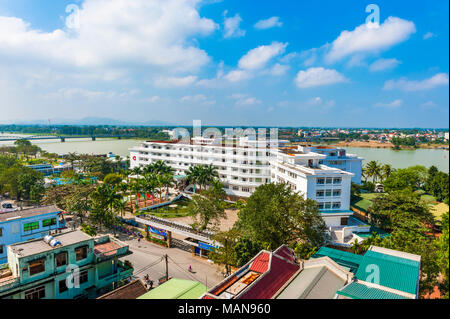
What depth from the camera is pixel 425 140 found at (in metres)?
80.7

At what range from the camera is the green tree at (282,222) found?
47.0ft

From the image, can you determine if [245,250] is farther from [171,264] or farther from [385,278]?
[385,278]

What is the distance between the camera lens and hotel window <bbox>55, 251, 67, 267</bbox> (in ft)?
34.4

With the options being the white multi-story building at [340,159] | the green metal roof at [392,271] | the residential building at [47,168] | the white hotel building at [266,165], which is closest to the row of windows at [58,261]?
the green metal roof at [392,271]

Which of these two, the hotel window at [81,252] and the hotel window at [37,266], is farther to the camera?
the hotel window at [81,252]

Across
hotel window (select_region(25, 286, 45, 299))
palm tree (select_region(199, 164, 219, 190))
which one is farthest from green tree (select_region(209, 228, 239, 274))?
palm tree (select_region(199, 164, 219, 190))

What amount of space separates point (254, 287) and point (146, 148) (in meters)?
35.4

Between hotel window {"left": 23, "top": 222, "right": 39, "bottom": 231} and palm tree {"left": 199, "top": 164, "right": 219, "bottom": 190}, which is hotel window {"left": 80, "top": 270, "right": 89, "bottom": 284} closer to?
hotel window {"left": 23, "top": 222, "right": 39, "bottom": 231}

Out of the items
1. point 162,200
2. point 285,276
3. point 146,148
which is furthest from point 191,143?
point 285,276

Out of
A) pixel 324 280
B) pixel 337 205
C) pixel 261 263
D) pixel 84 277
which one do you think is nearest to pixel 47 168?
pixel 84 277

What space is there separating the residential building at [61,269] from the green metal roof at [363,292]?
9508 mm

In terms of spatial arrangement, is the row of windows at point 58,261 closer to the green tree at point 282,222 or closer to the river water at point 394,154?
the green tree at point 282,222

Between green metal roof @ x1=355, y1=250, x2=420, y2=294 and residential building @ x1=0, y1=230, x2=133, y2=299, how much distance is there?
10.1m

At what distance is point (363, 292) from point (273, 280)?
263 centimetres
